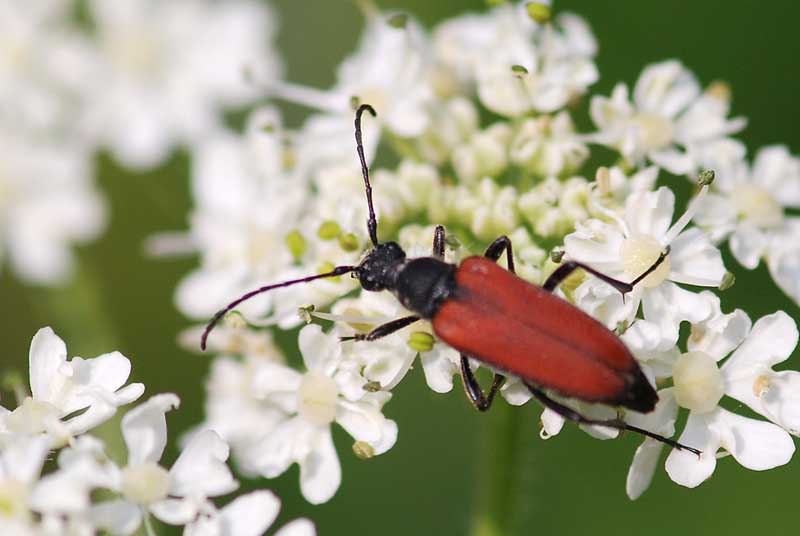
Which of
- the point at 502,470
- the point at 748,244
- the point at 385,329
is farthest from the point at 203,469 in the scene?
the point at 748,244

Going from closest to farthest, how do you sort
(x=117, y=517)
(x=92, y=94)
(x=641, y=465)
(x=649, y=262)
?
(x=117, y=517)
(x=641, y=465)
(x=649, y=262)
(x=92, y=94)

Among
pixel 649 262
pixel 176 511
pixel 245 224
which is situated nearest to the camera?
pixel 176 511

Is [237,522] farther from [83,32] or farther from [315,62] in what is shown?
[315,62]

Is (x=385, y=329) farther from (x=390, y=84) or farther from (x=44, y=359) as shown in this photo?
(x=390, y=84)

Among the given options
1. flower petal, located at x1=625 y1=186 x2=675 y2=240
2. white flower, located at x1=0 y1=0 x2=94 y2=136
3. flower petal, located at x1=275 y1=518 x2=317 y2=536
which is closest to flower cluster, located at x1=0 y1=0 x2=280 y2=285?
white flower, located at x1=0 y1=0 x2=94 y2=136

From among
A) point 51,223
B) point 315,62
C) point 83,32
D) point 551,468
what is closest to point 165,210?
point 51,223

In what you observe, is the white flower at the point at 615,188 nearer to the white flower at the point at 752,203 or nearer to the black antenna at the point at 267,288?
the white flower at the point at 752,203

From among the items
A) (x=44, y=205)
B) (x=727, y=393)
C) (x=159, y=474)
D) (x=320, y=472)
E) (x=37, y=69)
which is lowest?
(x=44, y=205)

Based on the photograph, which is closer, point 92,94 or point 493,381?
point 493,381

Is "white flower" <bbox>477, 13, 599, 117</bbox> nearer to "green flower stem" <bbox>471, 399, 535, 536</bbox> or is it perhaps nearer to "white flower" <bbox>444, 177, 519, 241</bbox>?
"white flower" <bbox>444, 177, 519, 241</bbox>
